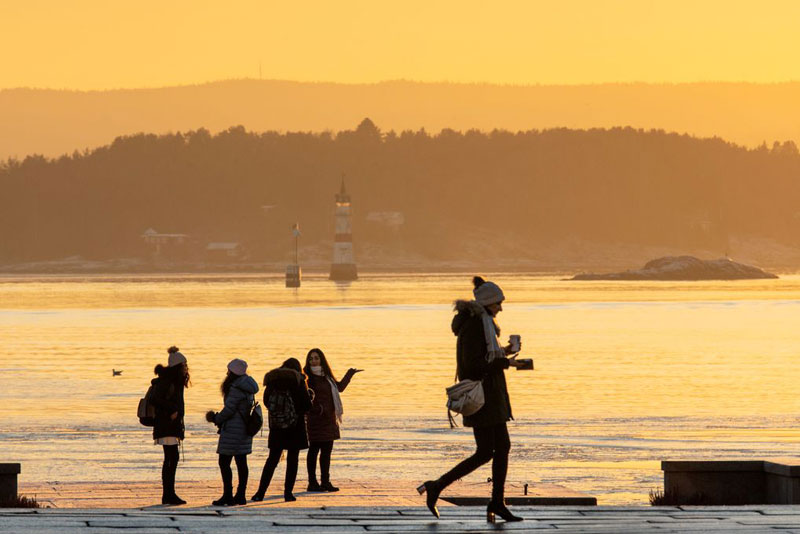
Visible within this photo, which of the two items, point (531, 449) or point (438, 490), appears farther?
point (531, 449)

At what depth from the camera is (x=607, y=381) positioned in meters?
47.8

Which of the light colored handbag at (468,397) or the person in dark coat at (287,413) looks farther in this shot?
the person in dark coat at (287,413)

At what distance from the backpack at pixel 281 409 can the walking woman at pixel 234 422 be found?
0.77 ft

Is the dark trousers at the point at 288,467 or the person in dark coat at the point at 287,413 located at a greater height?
the person in dark coat at the point at 287,413

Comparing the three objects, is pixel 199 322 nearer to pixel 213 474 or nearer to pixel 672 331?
pixel 672 331

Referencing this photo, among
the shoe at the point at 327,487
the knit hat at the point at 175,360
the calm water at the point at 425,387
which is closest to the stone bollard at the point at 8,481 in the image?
the knit hat at the point at 175,360

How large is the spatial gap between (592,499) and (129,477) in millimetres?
8326

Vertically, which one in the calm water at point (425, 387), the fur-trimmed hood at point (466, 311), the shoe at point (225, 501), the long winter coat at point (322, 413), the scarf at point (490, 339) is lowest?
the calm water at point (425, 387)

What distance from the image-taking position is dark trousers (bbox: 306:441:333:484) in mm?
16219

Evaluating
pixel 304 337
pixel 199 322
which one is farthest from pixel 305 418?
pixel 199 322

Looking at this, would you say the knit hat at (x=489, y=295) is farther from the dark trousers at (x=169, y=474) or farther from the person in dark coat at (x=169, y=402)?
the dark trousers at (x=169, y=474)

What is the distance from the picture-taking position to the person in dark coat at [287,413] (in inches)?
586

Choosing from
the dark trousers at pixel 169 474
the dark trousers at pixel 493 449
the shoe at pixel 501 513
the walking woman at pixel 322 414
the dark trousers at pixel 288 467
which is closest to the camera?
the shoe at pixel 501 513

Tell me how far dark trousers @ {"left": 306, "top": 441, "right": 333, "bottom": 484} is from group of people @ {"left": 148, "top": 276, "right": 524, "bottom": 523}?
11mm
